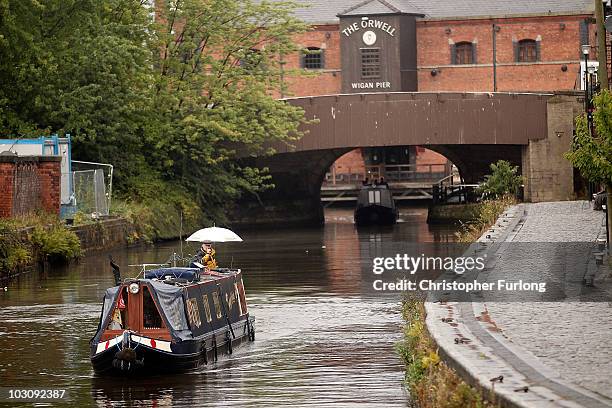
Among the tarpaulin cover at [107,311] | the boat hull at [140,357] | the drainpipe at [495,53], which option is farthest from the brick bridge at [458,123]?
the boat hull at [140,357]

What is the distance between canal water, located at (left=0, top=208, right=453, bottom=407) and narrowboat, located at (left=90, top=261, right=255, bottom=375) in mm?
280

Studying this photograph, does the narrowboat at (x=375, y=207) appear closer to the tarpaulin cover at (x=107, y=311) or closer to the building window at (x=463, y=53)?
the building window at (x=463, y=53)

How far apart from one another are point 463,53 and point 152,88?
30332 mm

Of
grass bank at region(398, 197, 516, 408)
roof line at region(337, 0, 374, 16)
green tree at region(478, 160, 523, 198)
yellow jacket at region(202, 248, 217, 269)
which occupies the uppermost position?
roof line at region(337, 0, 374, 16)

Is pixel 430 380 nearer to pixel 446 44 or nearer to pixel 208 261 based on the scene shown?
pixel 208 261

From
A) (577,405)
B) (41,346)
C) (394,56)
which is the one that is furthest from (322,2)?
(577,405)

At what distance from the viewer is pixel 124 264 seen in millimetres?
38125

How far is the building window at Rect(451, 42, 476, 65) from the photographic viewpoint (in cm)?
7750

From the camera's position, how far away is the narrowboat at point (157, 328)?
19.6 m

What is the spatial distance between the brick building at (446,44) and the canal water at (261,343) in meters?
36.8

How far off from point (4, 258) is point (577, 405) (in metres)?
→ 24.9

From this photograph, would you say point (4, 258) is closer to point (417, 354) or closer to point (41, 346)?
point (41, 346)

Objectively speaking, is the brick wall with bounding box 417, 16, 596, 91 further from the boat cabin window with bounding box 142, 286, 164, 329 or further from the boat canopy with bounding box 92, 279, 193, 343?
the boat cabin window with bounding box 142, 286, 164, 329

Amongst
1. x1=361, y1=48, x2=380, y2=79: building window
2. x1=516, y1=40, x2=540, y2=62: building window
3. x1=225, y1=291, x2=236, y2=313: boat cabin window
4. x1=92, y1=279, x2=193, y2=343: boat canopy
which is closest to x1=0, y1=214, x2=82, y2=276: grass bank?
x1=225, y1=291, x2=236, y2=313: boat cabin window
